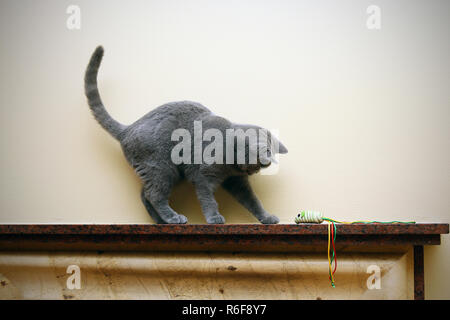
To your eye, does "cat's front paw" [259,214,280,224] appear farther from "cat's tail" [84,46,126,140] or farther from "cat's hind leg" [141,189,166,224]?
"cat's tail" [84,46,126,140]

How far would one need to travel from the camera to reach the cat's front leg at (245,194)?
0.95m

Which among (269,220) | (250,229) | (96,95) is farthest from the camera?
(96,95)

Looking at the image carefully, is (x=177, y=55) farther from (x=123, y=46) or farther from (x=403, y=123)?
(x=403, y=123)

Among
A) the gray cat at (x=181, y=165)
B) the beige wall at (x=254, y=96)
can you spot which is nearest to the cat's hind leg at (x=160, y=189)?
the gray cat at (x=181, y=165)

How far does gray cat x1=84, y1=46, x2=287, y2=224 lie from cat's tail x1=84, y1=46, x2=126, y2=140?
5cm

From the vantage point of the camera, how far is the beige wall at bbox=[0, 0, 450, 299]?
1004mm

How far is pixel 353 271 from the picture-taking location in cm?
87

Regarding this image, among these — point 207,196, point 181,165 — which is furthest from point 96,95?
point 207,196

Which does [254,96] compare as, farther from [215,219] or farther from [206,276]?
[206,276]

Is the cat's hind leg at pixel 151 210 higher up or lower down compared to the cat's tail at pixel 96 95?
lower down

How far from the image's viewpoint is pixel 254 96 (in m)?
1.06

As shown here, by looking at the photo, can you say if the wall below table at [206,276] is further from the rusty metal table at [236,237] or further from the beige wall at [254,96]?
the beige wall at [254,96]

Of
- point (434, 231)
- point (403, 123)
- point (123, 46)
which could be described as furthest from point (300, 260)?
point (123, 46)

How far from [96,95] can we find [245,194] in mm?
513
